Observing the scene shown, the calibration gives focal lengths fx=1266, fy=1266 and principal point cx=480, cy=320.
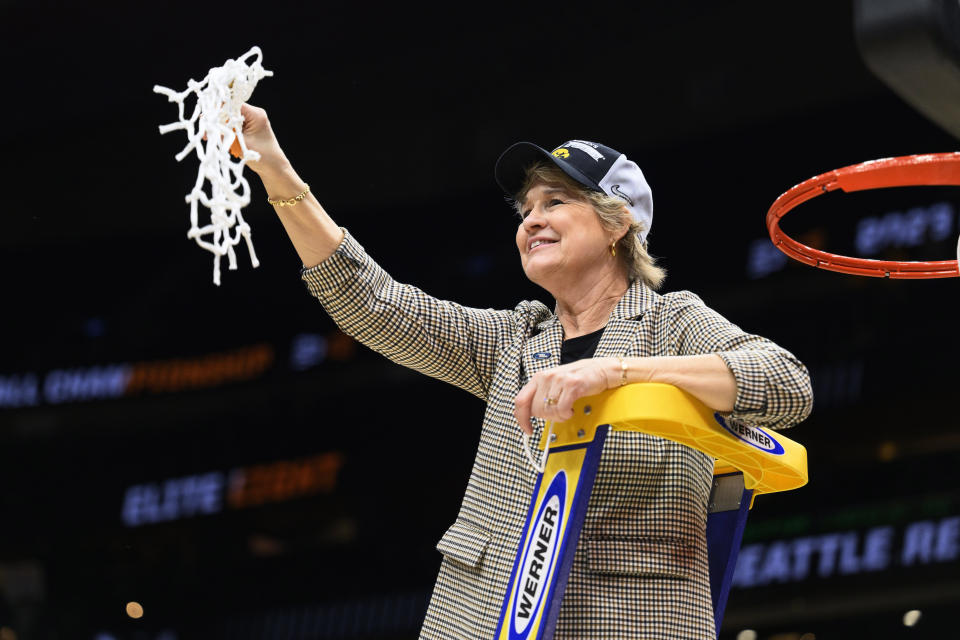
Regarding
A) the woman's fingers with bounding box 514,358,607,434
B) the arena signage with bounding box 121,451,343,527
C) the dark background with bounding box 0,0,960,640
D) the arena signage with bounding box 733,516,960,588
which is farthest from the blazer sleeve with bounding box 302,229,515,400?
the arena signage with bounding box 121,451,343,527

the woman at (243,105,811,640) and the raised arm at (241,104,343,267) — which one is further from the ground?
the raised arm at (241,104,343,267)

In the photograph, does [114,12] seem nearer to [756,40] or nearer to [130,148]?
[130,148]

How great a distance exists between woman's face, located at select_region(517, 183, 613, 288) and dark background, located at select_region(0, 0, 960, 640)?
7.20 ft

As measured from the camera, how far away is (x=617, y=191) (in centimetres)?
181

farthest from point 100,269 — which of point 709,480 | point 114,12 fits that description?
point 709,480

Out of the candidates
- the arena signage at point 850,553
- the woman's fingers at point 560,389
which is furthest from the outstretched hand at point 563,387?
the arena signage at point 850,553

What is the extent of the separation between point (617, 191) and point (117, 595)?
302cm

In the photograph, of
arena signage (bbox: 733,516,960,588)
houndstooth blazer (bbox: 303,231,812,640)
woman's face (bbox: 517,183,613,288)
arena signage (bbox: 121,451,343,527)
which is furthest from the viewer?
arena signage (bbox: 121,451,343,527)

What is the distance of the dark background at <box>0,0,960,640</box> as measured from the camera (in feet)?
12.7

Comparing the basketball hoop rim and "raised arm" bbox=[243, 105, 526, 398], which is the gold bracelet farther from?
the basketball hoop rim

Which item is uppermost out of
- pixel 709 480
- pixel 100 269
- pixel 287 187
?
pixel 100 269

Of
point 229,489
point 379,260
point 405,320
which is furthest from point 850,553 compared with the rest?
point 405,320

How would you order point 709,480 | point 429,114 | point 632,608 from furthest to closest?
1. point 429,114
2. point 709,480
3. point 632,608

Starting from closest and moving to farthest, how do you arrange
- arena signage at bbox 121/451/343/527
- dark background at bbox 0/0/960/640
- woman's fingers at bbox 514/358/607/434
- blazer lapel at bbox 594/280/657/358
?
woman's fingers at bbox 514/358/607/434, blazer lapel at bbox 594/280/657/358, dark background at bbox 0/0/960/640, arena signage at bbox 121/451/343/527
